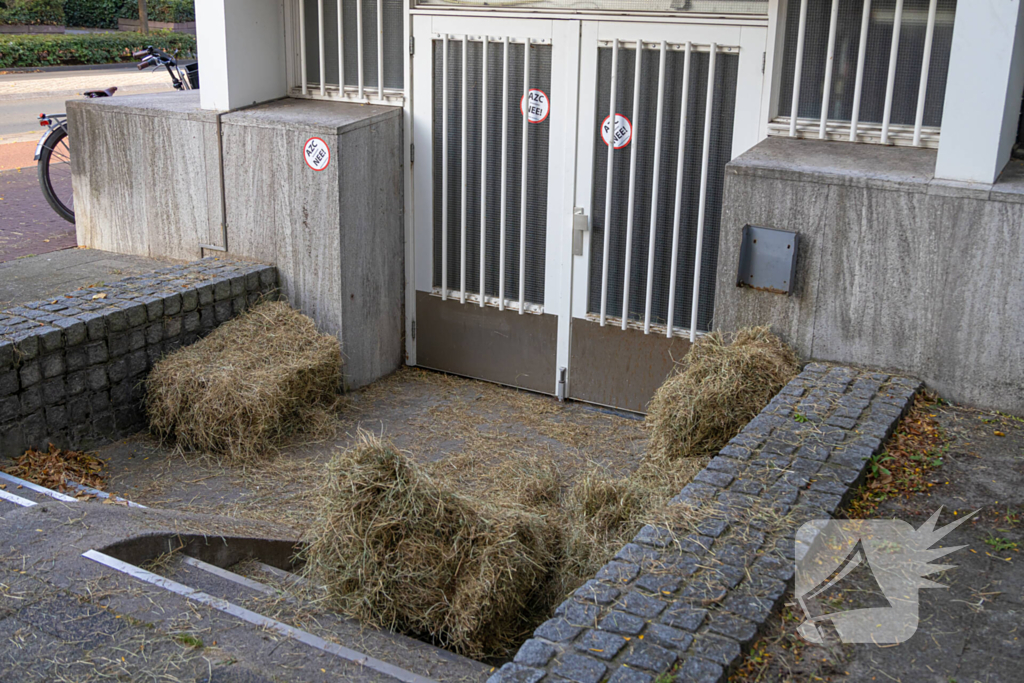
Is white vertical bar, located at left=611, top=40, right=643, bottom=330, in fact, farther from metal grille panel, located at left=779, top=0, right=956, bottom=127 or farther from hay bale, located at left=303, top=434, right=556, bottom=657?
hay bale, located at left=303, top=434, right=556, bottom=657

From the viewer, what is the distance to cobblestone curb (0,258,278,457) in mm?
6027

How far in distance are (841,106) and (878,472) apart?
2693 mm

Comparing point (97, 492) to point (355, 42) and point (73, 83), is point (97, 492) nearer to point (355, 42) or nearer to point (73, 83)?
point (355, 42)

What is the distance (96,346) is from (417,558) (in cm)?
326

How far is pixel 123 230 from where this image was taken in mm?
8477

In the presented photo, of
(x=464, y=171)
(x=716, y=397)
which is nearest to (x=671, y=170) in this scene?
(x=464, y=171)

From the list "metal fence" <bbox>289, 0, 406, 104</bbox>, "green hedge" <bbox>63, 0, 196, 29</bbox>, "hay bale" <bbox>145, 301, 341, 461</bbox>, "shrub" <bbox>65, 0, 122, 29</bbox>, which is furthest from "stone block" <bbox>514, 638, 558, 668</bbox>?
"shrub" <bbox>65, 0, 122, 29</bbox>

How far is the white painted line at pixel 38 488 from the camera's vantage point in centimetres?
504

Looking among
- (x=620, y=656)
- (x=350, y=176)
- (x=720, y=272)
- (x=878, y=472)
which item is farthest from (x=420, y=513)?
(x=350, y=176)

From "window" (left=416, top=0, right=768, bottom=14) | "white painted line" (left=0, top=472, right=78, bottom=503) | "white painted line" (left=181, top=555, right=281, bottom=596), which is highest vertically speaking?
"window" (left=416, top=0, right=768, bottom=14)

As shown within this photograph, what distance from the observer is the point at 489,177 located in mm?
7645

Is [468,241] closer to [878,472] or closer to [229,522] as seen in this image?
[229,522]

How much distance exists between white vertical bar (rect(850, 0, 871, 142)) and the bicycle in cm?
636

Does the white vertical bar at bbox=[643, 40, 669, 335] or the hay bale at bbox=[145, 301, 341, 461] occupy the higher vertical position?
the white vertical bar at bbox=[643, 40, 669, 335]
